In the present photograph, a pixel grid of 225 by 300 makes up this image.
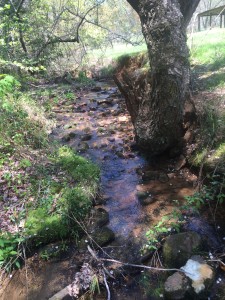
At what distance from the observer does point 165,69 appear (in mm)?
5059

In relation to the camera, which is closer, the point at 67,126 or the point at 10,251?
the point at 10,251

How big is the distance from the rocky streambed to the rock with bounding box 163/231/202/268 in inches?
6.7

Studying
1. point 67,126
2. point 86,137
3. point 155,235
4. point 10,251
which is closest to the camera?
point 10,251

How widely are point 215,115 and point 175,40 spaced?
1616 millimetres

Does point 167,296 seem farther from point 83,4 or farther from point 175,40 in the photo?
point 83,4

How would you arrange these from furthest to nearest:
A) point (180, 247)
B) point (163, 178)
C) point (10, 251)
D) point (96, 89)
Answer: point (96, 89) → point (163, 178) → point (10, 251) → point (180, 247)

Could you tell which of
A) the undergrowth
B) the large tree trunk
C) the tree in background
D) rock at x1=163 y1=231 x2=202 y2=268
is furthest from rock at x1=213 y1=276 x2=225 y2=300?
the tree in background

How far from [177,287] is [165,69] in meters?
3.71

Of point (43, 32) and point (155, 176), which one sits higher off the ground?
point (43, 32)

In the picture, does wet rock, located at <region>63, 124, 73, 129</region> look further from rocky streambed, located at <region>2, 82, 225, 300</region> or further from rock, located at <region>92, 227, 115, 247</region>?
rock, located at <region>92, 227, 115, 247</region>

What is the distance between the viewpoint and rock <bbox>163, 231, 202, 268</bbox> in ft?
11.2

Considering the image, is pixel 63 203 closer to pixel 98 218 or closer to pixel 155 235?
pixel 98 218

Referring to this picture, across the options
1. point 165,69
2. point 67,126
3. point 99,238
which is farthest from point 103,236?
point 67,126

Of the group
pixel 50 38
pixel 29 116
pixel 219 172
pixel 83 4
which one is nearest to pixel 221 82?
pixel 219 172
